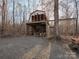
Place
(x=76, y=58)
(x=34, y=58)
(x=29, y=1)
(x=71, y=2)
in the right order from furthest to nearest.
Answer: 1. (x=29, y=1)
2. (x=71, y=2)
3. (x=76, y=58)
4. (x=34, y=58)

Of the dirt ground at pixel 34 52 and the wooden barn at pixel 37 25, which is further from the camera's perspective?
the wooden barn at pixel 37 25

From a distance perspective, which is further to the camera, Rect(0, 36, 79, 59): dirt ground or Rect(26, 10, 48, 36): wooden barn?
Rect(26, 10, 48, 36): wooden barn

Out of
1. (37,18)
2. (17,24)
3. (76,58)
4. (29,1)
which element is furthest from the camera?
(29,1)


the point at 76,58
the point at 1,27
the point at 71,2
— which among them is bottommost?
the point at 76,58

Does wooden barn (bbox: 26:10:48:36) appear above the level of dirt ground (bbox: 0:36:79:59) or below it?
above

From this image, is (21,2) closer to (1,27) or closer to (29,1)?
(29,1)

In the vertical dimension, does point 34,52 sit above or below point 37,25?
below

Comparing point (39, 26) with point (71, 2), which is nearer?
point (39, 26)

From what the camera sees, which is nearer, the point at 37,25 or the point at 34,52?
the point at 34,52

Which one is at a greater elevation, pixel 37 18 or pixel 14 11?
pixel 14 11

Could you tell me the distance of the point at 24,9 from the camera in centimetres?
2842

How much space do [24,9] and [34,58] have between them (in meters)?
23.3

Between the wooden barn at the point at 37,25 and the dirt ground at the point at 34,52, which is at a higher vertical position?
the wooden barn at the point at 37,25

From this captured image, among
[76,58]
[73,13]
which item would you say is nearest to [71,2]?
[73,13]
